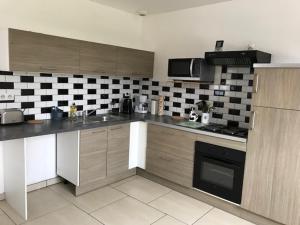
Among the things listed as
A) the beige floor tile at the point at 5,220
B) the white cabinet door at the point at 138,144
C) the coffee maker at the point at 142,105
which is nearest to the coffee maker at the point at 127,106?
the coffee maker at the point at 142,105

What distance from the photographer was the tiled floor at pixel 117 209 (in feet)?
7.67

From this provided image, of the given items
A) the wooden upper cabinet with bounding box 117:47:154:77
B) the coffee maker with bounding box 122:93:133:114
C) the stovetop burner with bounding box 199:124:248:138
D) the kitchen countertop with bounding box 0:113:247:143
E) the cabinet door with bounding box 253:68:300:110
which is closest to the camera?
the cabinet door with bounding box 253:68:300:110

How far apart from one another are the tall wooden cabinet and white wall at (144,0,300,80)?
58 centimetres

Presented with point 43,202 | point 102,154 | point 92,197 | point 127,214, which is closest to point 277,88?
point 127,214

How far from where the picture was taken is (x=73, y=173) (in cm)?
275

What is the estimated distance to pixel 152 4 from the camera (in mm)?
3195

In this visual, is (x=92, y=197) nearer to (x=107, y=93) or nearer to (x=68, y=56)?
(x=107, y=93)

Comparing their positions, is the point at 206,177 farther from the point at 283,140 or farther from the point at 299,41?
the point at 299,41

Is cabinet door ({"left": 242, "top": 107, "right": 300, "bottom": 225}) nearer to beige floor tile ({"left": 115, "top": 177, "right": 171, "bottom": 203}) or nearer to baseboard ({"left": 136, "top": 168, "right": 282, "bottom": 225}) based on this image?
baseboard ({"left": 136, "top": 168, "right": 282, "bottom": 225})

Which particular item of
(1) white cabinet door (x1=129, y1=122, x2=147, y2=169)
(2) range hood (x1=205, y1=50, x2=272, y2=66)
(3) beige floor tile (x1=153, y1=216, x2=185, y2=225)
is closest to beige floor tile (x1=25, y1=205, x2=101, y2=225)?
(3) beige floor tile (x1=153, y1=216, x2=185, y2=225)

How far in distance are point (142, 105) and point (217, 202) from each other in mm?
1700

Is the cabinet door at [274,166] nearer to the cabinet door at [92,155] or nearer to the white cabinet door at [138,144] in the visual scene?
the white cabinet door at [138,144]

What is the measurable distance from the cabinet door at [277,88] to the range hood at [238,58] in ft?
0.75

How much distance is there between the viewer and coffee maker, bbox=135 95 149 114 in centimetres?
371
